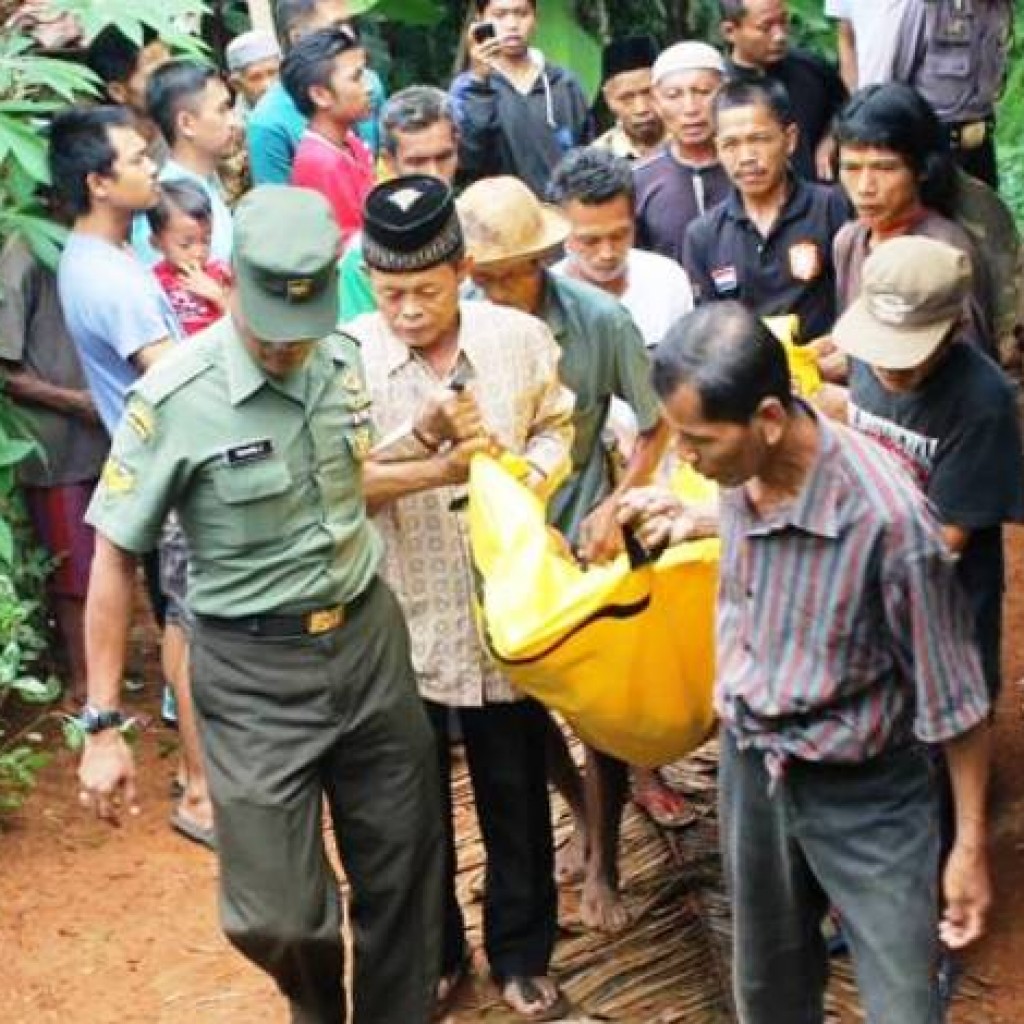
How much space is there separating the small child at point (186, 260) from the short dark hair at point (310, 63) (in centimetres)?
105

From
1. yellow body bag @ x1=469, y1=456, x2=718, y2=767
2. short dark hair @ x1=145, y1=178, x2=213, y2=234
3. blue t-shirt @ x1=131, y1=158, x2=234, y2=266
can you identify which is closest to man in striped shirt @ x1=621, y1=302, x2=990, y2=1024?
yellow body bag @ x1=469, y1=456, x2=718, y2=767

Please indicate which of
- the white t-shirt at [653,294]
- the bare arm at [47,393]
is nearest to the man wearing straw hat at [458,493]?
the white t-shirt at [653,294]

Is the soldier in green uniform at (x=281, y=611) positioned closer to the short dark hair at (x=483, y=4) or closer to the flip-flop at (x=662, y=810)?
the flip-flop at (x=662, y=810)

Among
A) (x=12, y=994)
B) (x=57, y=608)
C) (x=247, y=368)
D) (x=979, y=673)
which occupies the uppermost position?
(x=247, y=368)

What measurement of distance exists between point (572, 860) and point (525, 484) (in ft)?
5.01

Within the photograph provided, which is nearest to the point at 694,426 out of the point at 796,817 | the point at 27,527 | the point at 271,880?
the point at 796,817

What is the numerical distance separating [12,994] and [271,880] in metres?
1.38

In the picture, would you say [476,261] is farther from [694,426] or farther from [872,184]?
[694,426]

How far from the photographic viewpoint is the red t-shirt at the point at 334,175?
6.80 m

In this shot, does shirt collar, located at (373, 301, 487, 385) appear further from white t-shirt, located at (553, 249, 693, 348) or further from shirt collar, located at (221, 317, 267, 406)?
white t-shirt, located at (553, 249, 693, 348)

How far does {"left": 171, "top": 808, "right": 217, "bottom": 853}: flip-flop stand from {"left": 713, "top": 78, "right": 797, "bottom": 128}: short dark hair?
8.48ft

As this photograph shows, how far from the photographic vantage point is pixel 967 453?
4.16 m

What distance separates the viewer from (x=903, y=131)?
16.4ft

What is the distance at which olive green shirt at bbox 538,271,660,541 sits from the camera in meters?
4.82
